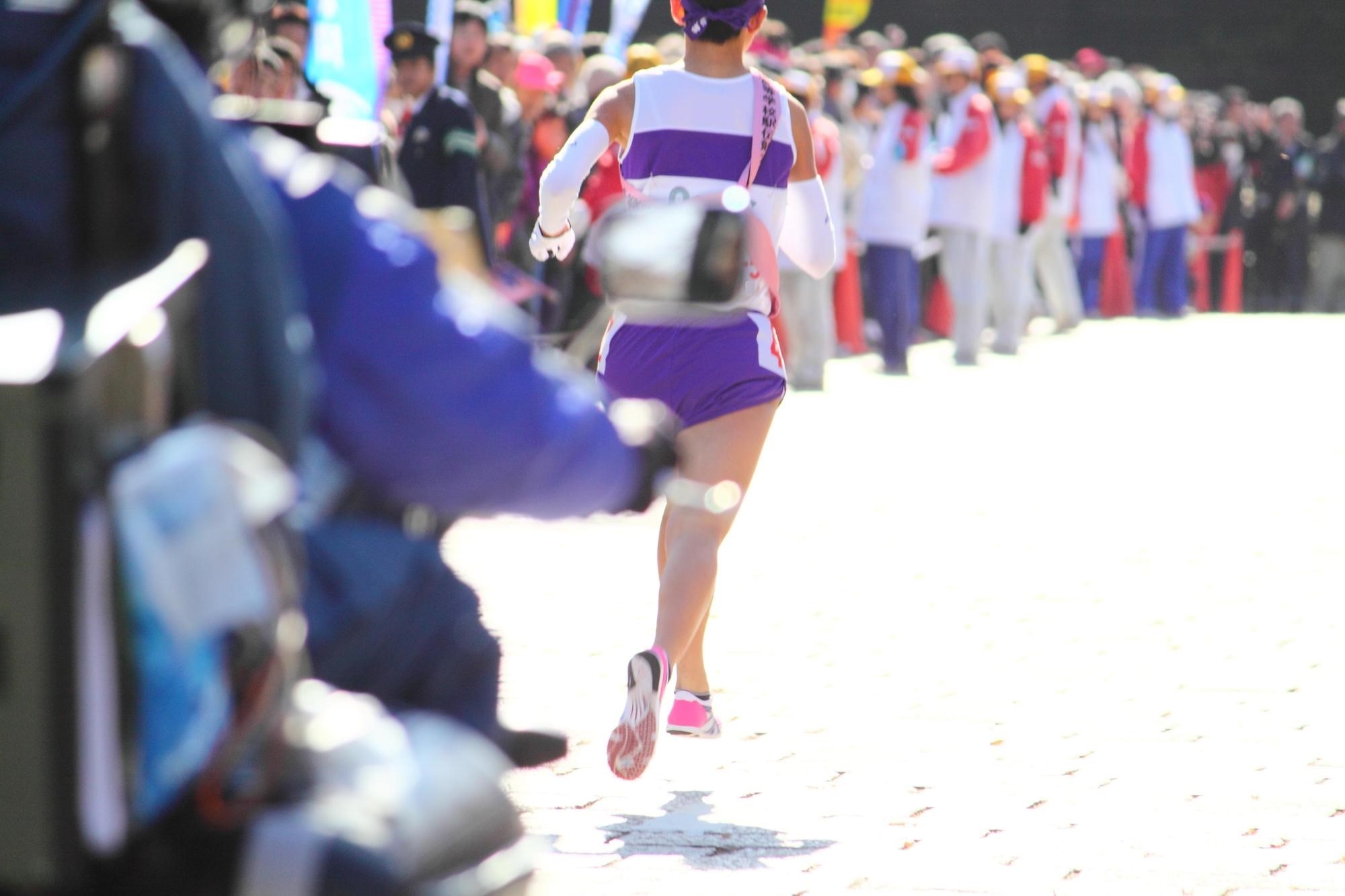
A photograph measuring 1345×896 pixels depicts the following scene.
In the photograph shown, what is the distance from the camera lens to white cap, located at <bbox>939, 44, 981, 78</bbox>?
56.6 feet

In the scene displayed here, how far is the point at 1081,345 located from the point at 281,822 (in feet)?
62.7

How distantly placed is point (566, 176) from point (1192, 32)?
94.3 ft

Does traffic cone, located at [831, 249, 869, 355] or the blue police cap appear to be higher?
the blue police cap

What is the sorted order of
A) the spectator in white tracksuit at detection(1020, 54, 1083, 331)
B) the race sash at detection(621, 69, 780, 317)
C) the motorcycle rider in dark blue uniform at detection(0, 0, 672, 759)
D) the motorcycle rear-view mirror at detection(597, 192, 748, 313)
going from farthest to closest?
1. the spectator in white tracksuit at detection(1020, 54, 1083, 331)
2. the race sash at detection(621, 69, 780, 317)
3. the motorcycle rear-view mirror at detection(597, 192, 748, 313)
4. the motorcycle rider in dark blue uniform at detection(0, 0, 672, 759)

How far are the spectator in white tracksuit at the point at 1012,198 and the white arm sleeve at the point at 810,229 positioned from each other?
13441 millimetres

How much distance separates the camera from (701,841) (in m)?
4.55

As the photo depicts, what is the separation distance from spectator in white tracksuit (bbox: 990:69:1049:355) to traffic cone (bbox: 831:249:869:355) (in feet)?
4.17

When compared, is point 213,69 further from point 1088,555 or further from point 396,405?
point 1088,555

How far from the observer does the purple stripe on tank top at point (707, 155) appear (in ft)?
17.0

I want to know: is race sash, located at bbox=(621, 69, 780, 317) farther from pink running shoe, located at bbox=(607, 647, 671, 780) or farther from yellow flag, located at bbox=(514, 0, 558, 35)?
yellow flag, located at bbox=(514, 0, 558, 35)

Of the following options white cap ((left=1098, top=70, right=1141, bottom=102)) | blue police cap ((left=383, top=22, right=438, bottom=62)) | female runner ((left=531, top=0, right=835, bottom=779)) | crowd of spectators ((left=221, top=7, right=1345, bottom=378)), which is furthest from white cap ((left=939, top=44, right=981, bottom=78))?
female runner ((left=531, top=0, right=835, bottom=779))

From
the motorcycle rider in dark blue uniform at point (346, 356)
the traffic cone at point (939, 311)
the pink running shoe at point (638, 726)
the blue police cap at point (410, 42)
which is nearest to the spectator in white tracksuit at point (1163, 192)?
the traffic cone at point (939, 311)

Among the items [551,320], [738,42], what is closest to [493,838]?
[738,42]

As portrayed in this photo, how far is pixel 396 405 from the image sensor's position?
2.05 metres
